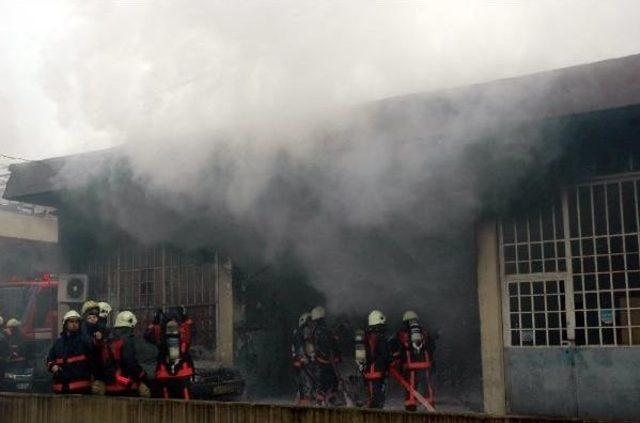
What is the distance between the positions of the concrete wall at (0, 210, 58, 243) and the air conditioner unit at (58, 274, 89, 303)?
11.6m

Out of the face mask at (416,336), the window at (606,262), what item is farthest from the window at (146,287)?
the window at (606,262)

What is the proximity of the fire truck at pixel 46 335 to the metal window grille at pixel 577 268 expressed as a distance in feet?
12.2

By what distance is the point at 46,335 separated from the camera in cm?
1341

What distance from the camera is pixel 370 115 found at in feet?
30.4

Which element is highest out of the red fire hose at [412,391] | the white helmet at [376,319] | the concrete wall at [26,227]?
the concrete wall at [26,227]

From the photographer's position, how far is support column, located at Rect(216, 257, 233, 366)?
37.5 ft

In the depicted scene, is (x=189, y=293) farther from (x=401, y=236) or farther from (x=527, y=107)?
(x=527, y=107)

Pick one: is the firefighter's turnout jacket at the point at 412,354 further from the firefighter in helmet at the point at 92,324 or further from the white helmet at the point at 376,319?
the firefighter in helmet at the point at 92,324

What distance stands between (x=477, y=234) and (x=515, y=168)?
1.00 m

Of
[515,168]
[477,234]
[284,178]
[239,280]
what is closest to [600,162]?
[515,168]

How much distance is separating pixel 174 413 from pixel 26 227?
20207 mm

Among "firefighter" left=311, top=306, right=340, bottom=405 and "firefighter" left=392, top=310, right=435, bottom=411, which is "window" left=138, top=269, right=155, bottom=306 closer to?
"firefighter" left=311, top=306, right=340, bottom=405

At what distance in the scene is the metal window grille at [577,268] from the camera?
808 centimetres

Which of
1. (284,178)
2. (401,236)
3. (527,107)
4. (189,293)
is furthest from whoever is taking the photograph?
(189,293)
